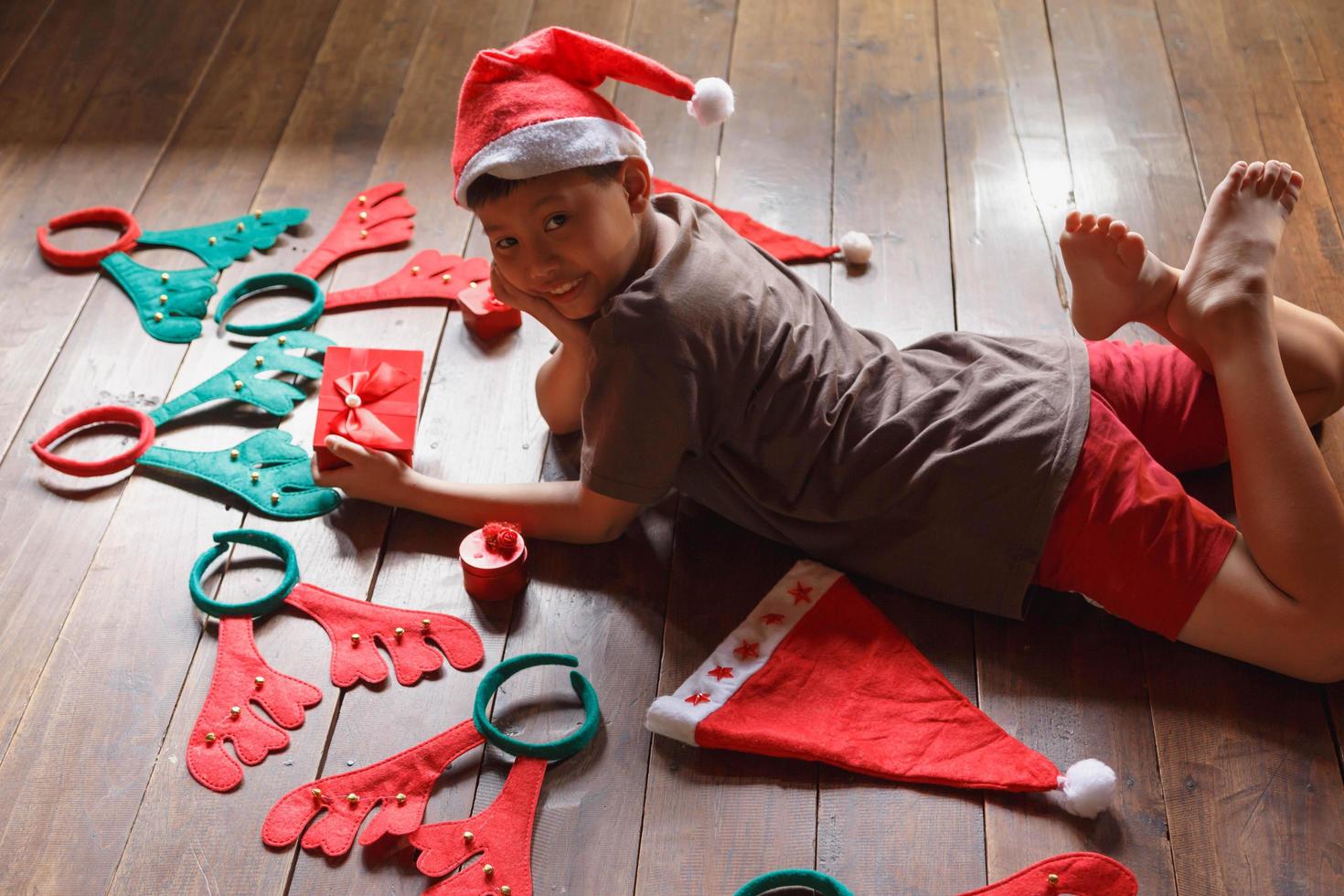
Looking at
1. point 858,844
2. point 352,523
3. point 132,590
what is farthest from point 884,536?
point 132,590

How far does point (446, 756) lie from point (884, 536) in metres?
0.48

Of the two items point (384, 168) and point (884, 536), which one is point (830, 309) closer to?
point (884, 536)

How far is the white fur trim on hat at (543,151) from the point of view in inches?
43.6

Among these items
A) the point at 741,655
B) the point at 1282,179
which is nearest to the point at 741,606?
the point at 741,655

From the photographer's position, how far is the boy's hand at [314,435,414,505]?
54.5 inches

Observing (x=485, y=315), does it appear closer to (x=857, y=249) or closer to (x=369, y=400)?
(x=369, y=400)

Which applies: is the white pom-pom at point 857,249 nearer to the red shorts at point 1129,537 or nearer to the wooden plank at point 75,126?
the red shorts at point 1129,537

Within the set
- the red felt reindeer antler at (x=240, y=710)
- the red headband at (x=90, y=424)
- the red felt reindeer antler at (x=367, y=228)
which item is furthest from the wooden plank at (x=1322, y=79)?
the red headband at (x=90, y=424)

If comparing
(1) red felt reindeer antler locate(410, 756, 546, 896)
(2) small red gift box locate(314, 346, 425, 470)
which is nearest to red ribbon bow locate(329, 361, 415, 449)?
(2) small red gift box locate(314, 346, 425, 470)

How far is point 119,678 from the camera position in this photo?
126 cm

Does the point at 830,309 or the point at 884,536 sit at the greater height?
the point at 830,309

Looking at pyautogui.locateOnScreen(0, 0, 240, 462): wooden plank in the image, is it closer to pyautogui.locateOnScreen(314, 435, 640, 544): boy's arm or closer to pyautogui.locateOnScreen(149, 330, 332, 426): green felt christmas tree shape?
pyautogui.locateOnScreen(149, 330, 332, 426): green felt christmas tree shape

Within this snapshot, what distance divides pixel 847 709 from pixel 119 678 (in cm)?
73

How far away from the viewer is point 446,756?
1.18m
